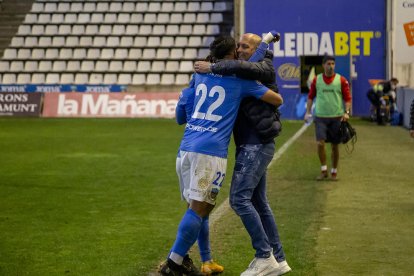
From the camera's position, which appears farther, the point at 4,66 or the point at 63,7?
the point at 63,7

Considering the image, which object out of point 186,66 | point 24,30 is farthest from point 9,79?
point 186,66

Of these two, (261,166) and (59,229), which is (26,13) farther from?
(261,166)

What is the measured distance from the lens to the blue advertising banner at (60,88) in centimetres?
3487

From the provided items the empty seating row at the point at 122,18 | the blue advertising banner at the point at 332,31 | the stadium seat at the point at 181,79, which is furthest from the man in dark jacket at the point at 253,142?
the empty seating row at the point at 122,18

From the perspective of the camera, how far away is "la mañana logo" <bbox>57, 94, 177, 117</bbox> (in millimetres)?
33438

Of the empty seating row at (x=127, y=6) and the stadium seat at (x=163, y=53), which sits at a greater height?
the empty seating row at (x=127, y=6)

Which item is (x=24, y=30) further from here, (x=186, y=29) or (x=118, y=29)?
(x=186, y=29)

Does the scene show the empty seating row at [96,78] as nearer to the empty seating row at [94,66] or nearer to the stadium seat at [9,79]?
the stadium seat at [9,79]

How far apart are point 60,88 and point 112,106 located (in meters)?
3.00

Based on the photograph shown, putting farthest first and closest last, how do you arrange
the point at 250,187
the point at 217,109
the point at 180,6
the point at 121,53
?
the point at 180,6, the point at 121,53, the point at 250,187, the point at 217,109

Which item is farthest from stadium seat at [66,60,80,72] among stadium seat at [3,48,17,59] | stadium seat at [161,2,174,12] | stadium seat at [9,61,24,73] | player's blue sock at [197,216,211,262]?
player's blue sock at [197,216,211,262]

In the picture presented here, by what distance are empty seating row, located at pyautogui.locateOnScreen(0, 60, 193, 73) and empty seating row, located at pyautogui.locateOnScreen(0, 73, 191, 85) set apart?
268 mm

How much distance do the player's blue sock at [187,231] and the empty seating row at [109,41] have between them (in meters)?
31.7

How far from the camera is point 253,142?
746cm
